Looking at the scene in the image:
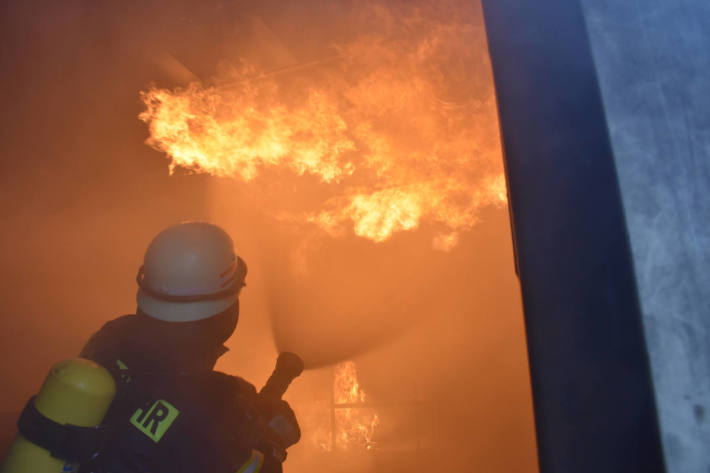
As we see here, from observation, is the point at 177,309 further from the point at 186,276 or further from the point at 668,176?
the point at 668,176

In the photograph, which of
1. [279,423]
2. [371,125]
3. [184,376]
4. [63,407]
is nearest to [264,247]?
[371,125]

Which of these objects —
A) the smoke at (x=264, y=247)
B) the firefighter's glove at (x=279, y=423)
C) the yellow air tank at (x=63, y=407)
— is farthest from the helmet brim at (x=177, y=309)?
the smoke at (x=264, y=247)

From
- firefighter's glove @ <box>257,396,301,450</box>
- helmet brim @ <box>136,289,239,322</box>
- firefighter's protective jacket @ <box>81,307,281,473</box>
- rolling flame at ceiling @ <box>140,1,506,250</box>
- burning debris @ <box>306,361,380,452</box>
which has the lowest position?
burning debris @ <box>306,361,380,452</box>

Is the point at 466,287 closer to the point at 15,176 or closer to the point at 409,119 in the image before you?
the point at 409,119

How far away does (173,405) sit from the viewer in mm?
1687

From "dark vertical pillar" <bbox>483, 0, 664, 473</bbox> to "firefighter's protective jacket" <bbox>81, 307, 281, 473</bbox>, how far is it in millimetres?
1332

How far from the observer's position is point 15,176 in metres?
5.99

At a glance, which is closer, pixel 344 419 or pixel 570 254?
pixel 570 254

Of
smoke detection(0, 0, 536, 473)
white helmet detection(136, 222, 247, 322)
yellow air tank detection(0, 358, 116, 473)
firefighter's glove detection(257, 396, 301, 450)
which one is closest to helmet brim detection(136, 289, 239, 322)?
white helmet detection(136, 222, 247, 322)

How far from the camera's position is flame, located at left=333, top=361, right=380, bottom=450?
729 centimetres

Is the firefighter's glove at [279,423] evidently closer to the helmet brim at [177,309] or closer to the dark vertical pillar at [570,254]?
the helmet brim at [177,309]

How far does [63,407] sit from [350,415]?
21.4ft

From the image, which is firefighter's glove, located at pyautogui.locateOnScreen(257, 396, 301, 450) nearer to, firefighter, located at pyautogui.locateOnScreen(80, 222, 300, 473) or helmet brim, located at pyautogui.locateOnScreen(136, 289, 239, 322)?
firefighter, located at pyautogui.locateOnScreen(80, 222, 300, 473)

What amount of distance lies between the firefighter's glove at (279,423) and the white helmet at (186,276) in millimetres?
751
